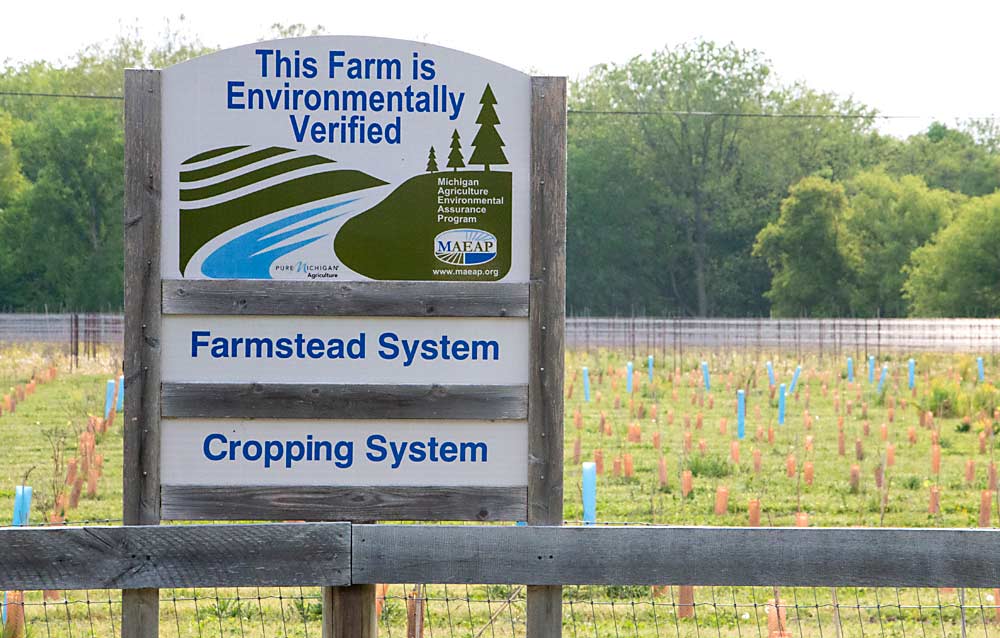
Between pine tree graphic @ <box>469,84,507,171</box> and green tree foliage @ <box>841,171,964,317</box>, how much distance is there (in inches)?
2439

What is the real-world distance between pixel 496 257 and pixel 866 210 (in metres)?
65.2

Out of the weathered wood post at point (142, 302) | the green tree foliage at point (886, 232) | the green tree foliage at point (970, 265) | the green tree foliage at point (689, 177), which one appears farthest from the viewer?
the green tree foliage at point (689, 177)

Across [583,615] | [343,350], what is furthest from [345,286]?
[583,615]

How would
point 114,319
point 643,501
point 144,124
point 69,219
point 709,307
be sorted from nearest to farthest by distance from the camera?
point 144,124, point 643,501, point 114,319, point 69,219, point 709,307

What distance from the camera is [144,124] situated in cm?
500

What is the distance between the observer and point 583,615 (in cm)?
804

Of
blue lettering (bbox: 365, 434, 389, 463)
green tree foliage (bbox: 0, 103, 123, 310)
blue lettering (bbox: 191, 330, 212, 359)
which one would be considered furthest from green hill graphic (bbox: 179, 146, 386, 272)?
green tree foliage (bbox: 0, 103, 123, 310)

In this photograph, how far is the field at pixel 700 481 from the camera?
783 cm

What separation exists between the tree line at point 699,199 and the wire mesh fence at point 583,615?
50.0 metres

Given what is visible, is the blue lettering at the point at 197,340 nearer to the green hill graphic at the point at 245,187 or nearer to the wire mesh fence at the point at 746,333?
the green hill graphic at the point at 245,187

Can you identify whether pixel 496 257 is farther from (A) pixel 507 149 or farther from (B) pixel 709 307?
(B) pixel 709 307

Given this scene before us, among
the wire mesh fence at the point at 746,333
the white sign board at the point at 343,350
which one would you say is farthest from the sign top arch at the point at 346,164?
the wire mesh fence at the point at 746,333

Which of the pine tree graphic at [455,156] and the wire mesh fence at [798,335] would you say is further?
the wire mesh fence at [798,335]

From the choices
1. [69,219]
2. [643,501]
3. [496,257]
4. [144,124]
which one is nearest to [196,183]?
[144,124]
